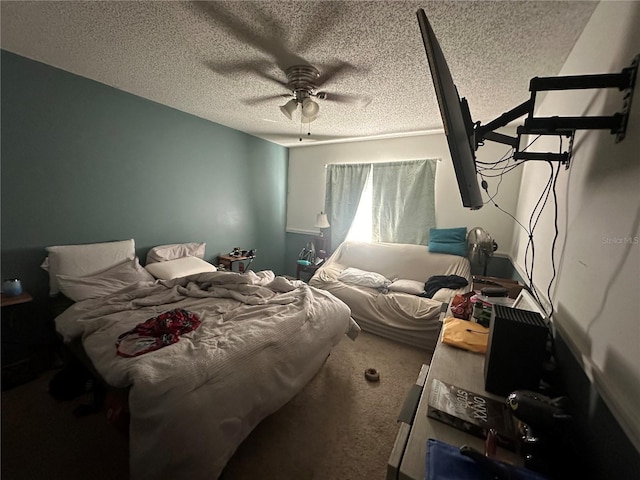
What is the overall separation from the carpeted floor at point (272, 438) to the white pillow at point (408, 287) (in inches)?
42.9

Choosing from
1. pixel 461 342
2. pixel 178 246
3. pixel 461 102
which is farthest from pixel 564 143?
pixel 178 246

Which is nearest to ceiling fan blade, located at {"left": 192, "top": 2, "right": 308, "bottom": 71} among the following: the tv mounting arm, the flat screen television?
the flat screen television

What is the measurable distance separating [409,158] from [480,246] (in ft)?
5.18

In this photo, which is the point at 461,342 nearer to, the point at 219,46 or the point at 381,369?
Result: the point at 381,369

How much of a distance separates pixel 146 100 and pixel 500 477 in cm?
369

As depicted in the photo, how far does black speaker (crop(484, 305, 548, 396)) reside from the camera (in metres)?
0.91

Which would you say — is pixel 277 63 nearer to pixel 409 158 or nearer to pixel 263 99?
pixel 263 99

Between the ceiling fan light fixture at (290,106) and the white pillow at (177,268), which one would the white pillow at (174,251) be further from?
the ceiling fan light fixture at (290,106)

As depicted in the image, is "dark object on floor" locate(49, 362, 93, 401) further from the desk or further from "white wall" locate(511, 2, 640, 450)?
"white wall" locate(511, 2, 640, 450)

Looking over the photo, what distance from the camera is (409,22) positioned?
138 centimetres

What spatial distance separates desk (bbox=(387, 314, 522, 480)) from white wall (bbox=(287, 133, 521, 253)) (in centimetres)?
270

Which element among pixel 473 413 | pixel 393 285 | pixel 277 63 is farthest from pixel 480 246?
pixel 277 63

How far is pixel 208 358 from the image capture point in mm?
1238

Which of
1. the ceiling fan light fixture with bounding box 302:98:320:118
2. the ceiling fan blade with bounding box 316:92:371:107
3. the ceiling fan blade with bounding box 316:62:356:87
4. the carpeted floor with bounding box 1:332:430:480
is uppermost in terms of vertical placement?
the ceiling fan blade with bounding box 316:92:371:107
